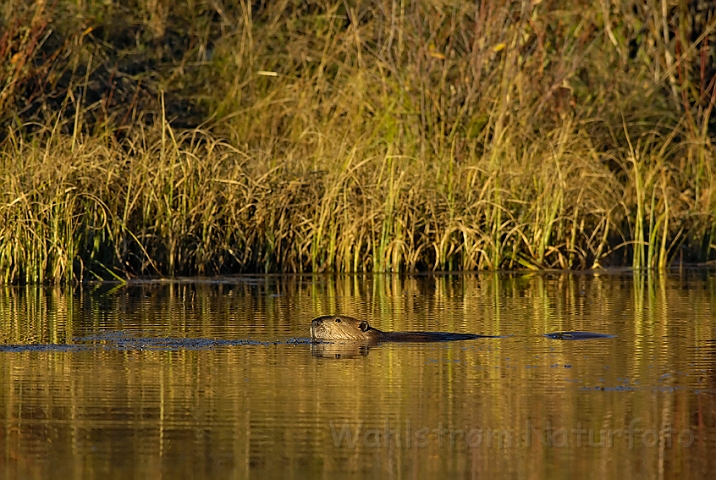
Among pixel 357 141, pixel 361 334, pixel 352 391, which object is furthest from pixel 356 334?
pixel 357 141

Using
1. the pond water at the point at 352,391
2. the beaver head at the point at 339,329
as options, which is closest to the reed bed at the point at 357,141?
the pond water at the point at 352,391

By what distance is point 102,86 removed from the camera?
1814 centimetres

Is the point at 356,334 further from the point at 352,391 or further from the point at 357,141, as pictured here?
the point at 357,141

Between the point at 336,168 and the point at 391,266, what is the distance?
119cm

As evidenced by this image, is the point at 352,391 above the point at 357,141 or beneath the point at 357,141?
beneath

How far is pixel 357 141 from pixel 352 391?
7.98 metres

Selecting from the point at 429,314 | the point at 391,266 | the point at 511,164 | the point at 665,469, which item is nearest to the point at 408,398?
the point at 665,469

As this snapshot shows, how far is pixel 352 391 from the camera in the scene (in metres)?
7.04

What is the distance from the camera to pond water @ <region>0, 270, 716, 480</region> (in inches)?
221

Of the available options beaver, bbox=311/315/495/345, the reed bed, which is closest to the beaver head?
beaver, bbox=311/315/495/345

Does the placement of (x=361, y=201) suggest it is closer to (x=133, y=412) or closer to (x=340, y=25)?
(x=340, y=25)

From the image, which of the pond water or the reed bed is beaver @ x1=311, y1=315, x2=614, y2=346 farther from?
the reed bed

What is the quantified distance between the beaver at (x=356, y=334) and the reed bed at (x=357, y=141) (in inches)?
178

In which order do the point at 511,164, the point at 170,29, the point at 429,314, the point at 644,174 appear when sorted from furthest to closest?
the point at 170,29 → the point at 644,174 → the point at 511,164 → the point at 429,314
